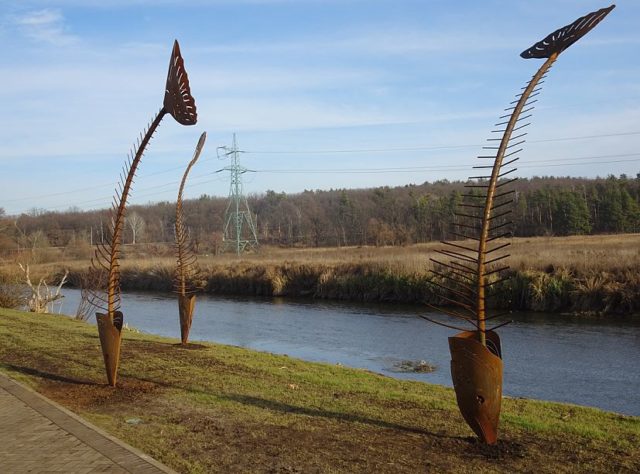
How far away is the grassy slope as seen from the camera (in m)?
5.21

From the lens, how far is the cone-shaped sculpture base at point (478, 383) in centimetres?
541

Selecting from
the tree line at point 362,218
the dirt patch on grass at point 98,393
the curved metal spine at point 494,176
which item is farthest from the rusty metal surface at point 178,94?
the tree line at point 362,218

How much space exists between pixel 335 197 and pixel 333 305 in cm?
7592

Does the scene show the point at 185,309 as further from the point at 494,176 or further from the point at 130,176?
the point at 494,176

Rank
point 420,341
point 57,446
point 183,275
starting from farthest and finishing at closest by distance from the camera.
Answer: point 420,341 → point 183,275 → point 57,446

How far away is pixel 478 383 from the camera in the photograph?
214 inches

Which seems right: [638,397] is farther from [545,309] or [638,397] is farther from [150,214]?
[150,214]

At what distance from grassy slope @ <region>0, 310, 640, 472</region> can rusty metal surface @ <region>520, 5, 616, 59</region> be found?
141 inches

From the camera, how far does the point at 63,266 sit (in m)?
44.3

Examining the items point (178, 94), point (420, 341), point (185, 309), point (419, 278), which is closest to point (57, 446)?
point (178, 94)

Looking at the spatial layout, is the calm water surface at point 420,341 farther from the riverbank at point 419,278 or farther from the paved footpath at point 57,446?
the paved footpath at point 57,446

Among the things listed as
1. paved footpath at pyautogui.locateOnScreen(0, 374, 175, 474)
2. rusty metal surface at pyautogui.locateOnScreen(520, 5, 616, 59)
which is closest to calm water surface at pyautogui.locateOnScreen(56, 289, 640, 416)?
rusty metal surface at pyautogui.locateOnScreen(520, 5, 616, 59)

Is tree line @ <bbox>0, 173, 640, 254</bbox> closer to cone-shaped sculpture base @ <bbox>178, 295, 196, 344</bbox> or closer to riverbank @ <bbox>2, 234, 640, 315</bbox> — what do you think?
riverbank @ <bbox>2, 234, 640, 315</bbox>

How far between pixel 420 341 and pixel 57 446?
12.8 meters
